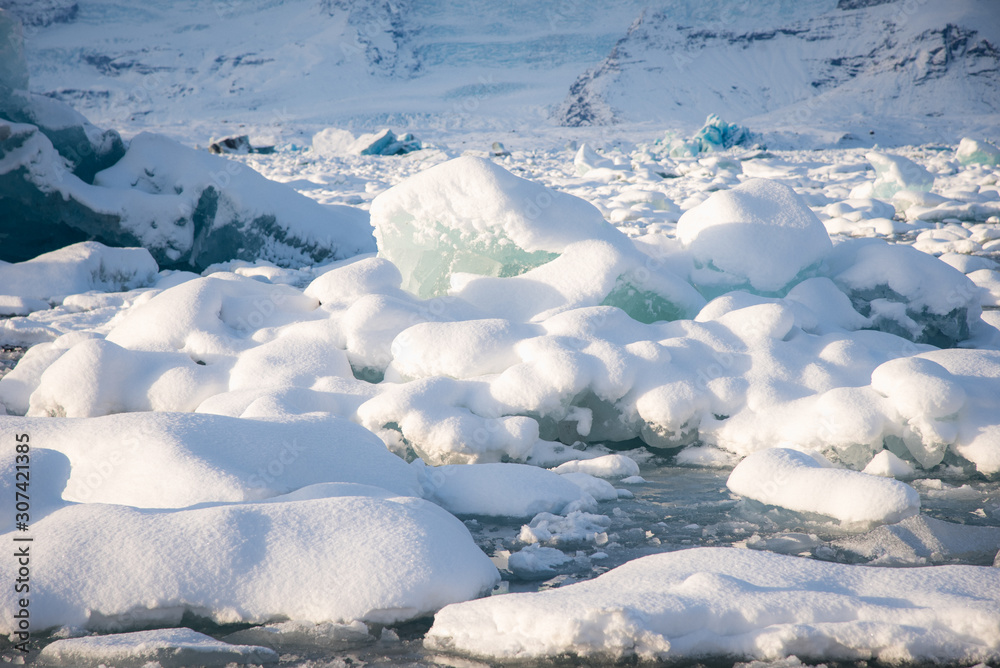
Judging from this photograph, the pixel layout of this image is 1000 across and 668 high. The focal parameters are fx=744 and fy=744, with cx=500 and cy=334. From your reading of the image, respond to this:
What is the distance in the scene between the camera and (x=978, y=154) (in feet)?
46.4

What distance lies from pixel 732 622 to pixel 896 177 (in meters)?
10.2

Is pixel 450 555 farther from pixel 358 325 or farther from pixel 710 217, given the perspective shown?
pixel 710 217

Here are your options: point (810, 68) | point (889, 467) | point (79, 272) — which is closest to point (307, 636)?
point (889, 467)

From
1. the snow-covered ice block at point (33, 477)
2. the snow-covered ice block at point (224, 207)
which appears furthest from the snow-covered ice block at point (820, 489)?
the snow-covered ice block at point (224, 207)

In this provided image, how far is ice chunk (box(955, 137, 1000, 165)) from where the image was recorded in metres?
14.0

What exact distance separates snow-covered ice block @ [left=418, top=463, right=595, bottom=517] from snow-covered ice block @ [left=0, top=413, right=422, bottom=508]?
0.14 meters

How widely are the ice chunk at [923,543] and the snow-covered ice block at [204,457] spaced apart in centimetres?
152

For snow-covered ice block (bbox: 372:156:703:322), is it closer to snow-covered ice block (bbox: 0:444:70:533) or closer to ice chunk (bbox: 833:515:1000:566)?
ice chunk (bbox: 833:515:1000:566)

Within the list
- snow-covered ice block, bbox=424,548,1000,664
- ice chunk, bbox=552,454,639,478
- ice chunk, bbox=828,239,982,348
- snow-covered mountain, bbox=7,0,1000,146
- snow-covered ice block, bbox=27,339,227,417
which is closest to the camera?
snow-covered ice block, bbox=424,548,1000,664

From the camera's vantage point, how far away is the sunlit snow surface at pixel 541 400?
2363mm

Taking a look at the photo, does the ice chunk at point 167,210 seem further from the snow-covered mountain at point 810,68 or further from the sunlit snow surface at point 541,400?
the snow-covered mountain at point 810,68

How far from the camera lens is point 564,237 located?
14.6 feet

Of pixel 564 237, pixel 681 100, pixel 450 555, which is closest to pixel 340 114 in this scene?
pixel 681 100

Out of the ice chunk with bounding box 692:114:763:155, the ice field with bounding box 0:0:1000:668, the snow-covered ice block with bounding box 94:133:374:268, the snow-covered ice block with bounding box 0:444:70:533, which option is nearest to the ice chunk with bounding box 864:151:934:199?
the ice field with bounding box 0:0:1000:668
